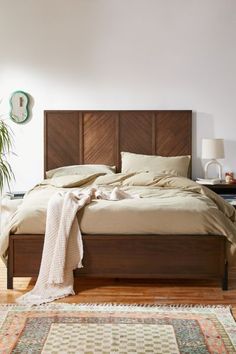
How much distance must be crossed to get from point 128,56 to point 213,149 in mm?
1457

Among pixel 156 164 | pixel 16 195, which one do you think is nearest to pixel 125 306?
pixel 156 164

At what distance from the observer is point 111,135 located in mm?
5910

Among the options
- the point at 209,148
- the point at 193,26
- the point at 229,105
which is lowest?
the point at 209,148

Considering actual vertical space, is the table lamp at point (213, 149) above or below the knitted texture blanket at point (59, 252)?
above

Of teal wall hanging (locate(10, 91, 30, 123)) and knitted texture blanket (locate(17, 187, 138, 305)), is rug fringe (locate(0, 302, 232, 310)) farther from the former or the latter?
teal wall hanging (locate(10, 91, 30, 123))

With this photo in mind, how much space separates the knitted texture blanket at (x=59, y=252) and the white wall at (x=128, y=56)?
2527mm

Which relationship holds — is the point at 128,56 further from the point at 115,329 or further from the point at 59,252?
the point at 115,329

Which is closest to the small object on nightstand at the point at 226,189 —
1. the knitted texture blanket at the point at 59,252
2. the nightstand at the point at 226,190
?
the nightstand at the point at 226,190

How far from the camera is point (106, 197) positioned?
13.3 feet

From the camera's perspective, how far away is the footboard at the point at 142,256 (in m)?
3.68

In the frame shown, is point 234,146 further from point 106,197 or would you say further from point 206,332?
point 206,332

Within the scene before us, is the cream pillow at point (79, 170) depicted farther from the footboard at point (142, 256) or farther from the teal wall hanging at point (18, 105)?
the footboard at point (142, 256)

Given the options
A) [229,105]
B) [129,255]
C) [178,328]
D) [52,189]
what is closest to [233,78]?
[229,105]

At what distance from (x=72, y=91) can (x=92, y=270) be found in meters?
2.81
